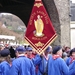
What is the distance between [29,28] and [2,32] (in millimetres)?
50998

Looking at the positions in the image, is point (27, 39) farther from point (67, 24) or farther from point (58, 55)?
point (67, 24)

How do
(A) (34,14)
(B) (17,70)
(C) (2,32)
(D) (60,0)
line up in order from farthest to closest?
1. (C) (2,32)
2. (D) (60,0)
3. (A) (34,14)
4. (B) (17,70)

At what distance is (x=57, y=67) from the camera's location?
8141mm

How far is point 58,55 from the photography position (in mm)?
8133

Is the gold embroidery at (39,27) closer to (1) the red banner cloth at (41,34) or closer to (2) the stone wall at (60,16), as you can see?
(1) the red banner cloth at (41,34)

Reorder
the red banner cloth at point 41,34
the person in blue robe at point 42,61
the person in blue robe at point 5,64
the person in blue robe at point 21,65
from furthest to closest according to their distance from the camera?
the person in blue robe at point 42,61, the red banner cloth at point 41,34, the person in blue robe at point 5,64, the person in blue robe at point 21,65

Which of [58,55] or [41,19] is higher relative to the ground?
[41,19]

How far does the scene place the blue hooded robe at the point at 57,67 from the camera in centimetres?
790

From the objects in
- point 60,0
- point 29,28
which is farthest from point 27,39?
point 60,0

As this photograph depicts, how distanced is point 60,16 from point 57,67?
10.7m

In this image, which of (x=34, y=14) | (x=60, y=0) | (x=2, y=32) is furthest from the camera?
(x=2, y=32)

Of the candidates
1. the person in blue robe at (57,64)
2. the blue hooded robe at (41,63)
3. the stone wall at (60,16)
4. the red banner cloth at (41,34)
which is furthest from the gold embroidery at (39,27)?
the stone wall at (60,16)

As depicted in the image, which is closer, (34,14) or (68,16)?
(34,14)

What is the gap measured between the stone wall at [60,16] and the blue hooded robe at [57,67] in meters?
10.1
